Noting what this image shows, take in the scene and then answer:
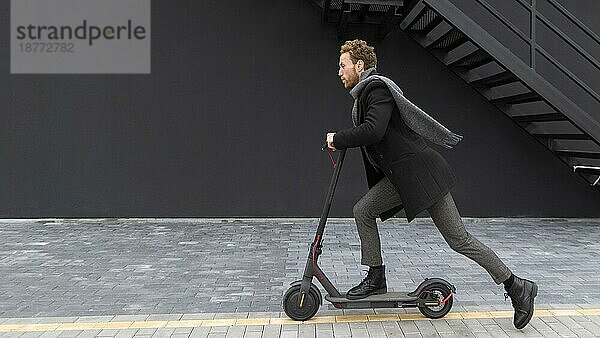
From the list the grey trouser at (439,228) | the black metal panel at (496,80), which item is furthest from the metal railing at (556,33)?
the grey trouser at (439,228)

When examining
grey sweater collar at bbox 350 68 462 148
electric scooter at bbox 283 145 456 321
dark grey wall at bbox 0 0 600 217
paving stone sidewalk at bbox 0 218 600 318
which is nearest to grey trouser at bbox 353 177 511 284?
electric scooter at bbox 283 145 456 321

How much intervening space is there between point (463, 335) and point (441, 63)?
17.8ft

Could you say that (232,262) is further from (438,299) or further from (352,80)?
(352,80)

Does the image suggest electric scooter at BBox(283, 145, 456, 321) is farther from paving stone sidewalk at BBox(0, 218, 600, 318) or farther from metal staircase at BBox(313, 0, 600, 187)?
metal staircase at BBox(313, 0, 600, 187)

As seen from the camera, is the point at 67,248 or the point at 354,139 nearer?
the point at 354,139

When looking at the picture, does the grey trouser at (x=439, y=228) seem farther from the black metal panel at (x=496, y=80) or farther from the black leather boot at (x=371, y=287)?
the black metal panel at (x=496, y=80)

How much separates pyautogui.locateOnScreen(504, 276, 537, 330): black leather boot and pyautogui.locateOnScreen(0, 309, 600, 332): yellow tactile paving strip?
0.33 meters

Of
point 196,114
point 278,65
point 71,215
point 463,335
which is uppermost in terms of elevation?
point 278,65

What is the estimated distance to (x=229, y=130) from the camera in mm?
8969

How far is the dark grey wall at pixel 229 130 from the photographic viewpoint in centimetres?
893

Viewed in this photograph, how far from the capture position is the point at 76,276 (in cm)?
575

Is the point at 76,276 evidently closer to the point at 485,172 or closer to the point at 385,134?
the point at 385,134

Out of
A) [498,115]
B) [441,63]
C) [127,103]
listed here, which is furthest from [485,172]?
[127,103]

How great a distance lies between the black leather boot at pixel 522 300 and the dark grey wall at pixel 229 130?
4.83 m
